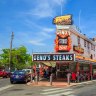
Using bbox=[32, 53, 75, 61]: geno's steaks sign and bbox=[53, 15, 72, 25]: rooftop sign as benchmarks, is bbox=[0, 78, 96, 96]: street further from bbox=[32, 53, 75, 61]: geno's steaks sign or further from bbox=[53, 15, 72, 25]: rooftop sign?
bbox=[53, 15, 72, 25]: rooftop sign

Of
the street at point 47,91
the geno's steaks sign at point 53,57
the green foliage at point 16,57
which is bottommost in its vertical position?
the street at point 47,91

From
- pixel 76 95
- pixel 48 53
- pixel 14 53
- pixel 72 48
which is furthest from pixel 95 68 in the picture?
pixel 14 53

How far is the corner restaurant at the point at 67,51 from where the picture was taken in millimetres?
35219

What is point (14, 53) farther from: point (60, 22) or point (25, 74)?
point (25, 74)

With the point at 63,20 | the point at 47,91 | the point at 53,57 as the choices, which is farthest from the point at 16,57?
the point at 47,91

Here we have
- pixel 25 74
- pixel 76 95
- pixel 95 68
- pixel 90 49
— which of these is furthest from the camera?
pixel 90 49

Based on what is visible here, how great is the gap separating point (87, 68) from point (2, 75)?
15.8 m

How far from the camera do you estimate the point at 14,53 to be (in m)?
94.9

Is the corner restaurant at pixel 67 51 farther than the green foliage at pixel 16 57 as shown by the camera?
No

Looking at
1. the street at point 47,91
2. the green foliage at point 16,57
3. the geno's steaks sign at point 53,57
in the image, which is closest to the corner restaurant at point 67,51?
the geno's steaks sign at point 53,57

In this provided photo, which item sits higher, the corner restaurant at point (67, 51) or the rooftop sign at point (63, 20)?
the rooftop sign at point (63, 20)

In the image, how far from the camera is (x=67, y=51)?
143 feet

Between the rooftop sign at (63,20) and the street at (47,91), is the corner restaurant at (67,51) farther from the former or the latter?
the street at (47,91)

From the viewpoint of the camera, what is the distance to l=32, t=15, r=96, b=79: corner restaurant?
35219mm
